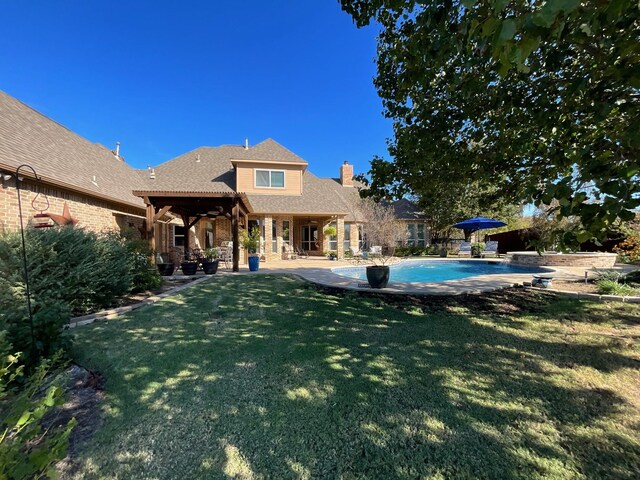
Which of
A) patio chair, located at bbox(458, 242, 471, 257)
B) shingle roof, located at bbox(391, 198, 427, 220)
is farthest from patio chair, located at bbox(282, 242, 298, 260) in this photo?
patio chair, located at bbox(458, 242, 471, 257)

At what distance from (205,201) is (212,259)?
258 centimetres

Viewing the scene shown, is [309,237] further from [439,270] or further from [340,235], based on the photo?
[439,270]

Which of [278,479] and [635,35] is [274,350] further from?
[635,35]

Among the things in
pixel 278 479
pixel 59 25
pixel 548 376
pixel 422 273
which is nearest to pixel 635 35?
pixel 548 376

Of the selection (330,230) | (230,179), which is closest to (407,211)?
(330,230)

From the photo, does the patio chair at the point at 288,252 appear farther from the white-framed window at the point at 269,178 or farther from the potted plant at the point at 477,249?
the potted plant at the point at 477,249

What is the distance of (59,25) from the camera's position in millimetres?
10750

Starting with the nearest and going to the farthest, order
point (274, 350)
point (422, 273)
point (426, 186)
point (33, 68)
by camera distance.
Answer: point (274, 350)
point (426, 186)
point (33, 68)
point (422, 273)

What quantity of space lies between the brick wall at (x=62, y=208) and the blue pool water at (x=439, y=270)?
10.5 metres

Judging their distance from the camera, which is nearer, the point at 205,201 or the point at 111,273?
the point at 111,273

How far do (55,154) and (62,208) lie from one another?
2.83m

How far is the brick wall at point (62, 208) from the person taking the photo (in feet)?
26.1

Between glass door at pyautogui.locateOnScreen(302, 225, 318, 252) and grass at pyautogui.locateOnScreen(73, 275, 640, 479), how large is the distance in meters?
17.8

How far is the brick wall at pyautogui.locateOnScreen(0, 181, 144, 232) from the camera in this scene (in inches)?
313
